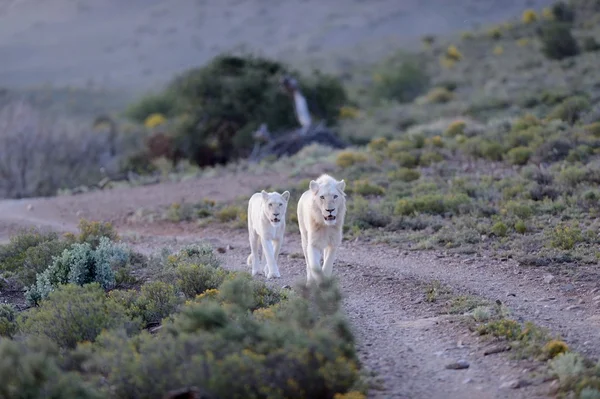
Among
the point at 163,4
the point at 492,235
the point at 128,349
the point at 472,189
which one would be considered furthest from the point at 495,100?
the point at 163,4

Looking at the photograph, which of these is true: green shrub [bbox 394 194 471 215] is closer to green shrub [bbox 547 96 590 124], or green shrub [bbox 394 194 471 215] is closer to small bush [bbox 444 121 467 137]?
small bush [bbox 444 121 467 137]

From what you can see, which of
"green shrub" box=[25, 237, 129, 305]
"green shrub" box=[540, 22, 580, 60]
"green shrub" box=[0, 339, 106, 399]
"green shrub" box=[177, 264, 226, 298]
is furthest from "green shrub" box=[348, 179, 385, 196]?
"green shrub" box=[540, 22, 580, 60]

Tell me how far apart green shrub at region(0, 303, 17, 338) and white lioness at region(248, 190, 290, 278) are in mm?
3731

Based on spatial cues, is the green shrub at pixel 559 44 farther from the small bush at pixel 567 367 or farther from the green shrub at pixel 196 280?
the small bush at pixel 567 367

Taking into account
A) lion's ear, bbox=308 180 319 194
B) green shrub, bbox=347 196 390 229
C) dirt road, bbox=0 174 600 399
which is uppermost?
lion's ear, bbox=308 180 319 194

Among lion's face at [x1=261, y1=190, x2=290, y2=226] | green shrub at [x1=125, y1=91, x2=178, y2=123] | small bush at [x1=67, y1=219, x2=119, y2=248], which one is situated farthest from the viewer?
green shrub at [x1=125, y1=91, x2=178, y2=123]

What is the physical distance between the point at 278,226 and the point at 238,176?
13.6 meters

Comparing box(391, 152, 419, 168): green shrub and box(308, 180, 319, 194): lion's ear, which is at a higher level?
box(308, 180, 319, 194): lion's ear

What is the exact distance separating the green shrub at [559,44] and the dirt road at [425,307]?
32423 mm

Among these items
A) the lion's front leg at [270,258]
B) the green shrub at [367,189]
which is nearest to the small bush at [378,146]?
the green shrub at [367,189]

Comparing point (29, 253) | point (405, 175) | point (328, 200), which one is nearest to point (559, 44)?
point (405, 175)

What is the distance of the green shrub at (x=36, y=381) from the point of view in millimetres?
6266

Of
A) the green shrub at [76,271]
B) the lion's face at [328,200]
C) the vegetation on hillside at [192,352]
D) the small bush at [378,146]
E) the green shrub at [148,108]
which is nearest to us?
the vegetation on hillside at [192,352]

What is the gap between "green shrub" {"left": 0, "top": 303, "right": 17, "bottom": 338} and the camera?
9.77m
